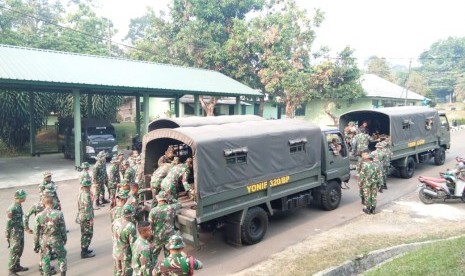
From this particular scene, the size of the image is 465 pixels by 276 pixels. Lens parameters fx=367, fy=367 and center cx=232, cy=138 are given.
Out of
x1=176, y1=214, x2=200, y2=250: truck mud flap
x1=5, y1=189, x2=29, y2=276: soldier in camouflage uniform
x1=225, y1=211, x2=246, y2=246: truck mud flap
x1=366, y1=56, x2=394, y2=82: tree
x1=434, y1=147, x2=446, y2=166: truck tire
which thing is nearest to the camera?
x1=5, y1=189, x2=29, y2=276: soldier in camouflage uniform

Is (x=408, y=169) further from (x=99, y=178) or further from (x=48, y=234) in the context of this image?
(x=48, y=234)

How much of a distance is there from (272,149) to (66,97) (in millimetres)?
24012

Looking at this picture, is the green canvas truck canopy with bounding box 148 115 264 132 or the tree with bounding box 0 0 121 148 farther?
the tree with bounding box 0 0 121 148

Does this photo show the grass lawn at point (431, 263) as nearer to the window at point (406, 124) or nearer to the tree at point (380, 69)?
the window at point (406, 124)

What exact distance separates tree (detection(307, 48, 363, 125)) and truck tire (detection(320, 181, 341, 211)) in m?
21.7

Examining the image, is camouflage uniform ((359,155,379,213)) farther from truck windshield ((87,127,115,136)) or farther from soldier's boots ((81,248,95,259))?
truck windshield ((87,127,115,136))

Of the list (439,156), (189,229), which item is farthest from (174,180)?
(439,156)

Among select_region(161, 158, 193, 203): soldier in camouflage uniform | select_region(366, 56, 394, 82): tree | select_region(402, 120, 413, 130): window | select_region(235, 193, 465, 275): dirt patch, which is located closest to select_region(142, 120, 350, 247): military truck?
select_region(161, 158, 193, 203): soldier in camouflage uniform

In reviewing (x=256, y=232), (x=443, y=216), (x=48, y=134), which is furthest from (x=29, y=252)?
(x=48, y=134)

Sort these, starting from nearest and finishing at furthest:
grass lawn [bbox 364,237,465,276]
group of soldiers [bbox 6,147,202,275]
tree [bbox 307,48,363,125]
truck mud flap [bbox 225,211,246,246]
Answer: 1. group of soldiers [bbox 6,147,202,275]
2. grass lawn [bbox 364,237,465,276]
3. truck mud flap [bbox 225,211,246,246]
4. tree [bbox 307,48,363,125]

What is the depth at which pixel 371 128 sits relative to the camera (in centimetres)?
1603

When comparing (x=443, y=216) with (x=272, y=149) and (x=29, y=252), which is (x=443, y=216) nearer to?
(x=272, y=149)

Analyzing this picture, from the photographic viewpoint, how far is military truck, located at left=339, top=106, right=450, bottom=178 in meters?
13.8

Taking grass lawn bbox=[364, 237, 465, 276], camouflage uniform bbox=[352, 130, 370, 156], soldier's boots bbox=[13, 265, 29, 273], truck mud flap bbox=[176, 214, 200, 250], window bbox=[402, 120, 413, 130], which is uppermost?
window bbox=[402, 120, 413, 130]
